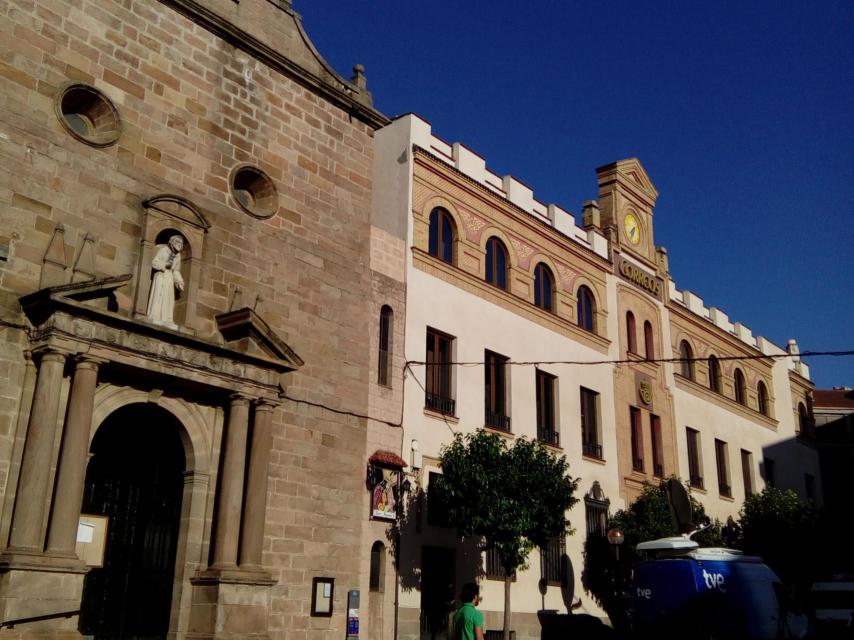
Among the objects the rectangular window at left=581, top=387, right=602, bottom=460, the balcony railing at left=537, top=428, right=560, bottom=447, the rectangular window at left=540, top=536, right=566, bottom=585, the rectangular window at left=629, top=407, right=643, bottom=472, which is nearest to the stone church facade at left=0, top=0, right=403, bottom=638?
the rectangular window at left=540, top=536, right=566, bottom=585

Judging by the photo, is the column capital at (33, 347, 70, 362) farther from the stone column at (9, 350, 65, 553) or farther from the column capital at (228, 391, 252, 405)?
the column capital at (228, 391, 252, 405)

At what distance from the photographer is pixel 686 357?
3250cm

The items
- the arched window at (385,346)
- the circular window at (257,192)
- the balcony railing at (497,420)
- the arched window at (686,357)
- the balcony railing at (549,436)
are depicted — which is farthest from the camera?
the arched window at (686,357)

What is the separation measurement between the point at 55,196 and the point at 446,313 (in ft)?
33.2

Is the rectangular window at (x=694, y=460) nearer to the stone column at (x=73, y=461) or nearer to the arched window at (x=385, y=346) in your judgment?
the arched window at (x=385, y=346)

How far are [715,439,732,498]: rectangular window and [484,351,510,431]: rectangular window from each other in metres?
13.1

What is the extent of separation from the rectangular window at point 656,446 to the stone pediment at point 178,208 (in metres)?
18.2

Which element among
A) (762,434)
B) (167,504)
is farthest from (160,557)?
(762,434)

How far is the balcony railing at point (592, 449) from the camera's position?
25.2 meters

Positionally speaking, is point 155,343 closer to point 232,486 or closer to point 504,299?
point 232,486

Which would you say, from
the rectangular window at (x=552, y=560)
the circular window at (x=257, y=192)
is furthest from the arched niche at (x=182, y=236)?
the rectangular window at (x=552, y=560)

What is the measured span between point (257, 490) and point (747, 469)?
84.1 feet

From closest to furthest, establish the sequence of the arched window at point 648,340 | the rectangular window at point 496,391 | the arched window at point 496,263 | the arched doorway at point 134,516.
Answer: the arched doorway at point 134,516
the rectangular window at point 496,391
the arched window at point 496,263
the arched window at point 648,340

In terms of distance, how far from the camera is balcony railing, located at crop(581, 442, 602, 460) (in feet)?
82.5
